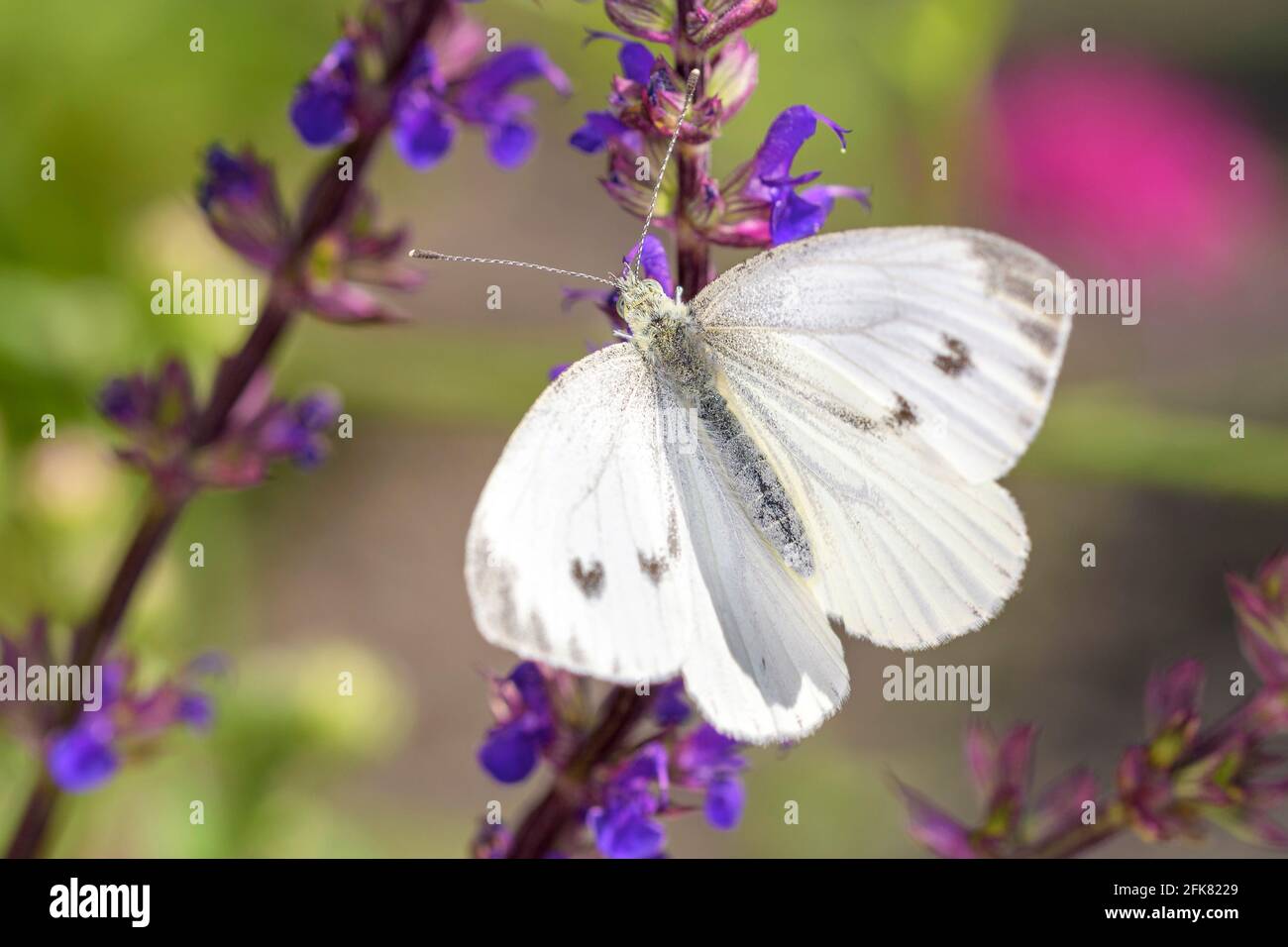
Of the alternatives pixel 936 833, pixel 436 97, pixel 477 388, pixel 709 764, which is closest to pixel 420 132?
pixel 436 97

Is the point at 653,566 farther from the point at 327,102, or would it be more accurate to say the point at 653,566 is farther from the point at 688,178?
the point at 327,102

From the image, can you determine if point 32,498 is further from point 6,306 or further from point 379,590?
point 379,590

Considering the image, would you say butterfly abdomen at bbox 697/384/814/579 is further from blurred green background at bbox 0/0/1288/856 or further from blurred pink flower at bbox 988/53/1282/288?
blurred pink flower at bbox 988/53/1282/288

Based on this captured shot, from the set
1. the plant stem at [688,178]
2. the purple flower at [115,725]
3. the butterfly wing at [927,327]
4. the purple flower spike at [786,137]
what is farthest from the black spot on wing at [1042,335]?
the purple flower at [115,725]

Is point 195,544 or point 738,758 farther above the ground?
point 195,544

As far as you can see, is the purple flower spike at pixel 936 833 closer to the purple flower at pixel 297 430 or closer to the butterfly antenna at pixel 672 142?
the butterfly antenna at pixel 672 142
